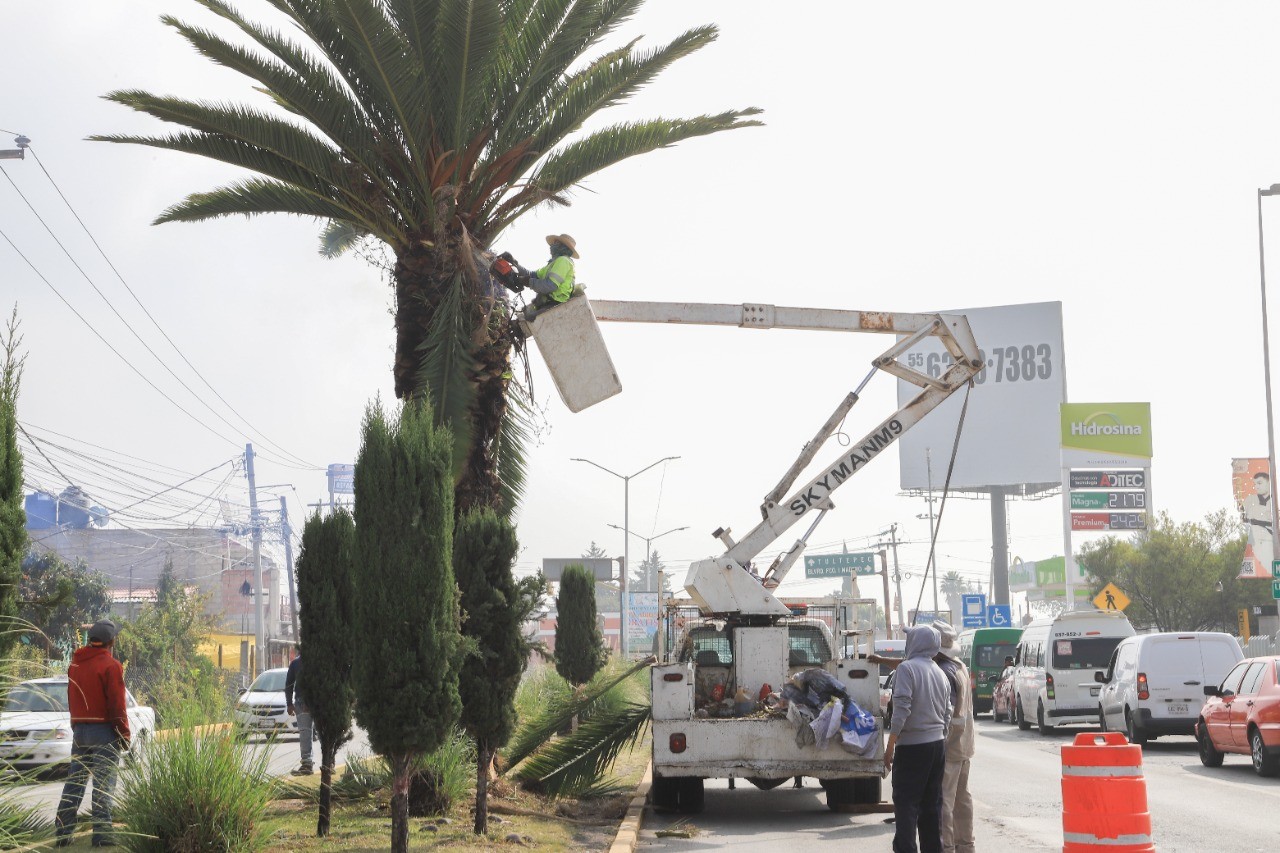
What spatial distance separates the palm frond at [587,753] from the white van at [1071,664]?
14.4m

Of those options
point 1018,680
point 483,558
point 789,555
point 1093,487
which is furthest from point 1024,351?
point 483,558

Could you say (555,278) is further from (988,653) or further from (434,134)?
(988,653)

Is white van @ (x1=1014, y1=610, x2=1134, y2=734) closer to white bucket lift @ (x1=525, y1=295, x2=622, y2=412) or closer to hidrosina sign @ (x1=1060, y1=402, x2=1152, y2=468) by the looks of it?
white bucket lift @ (x1=525, y1=295, x2=622, y2=412)

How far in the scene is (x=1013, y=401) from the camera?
6738cm

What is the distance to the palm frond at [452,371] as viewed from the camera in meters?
13.0

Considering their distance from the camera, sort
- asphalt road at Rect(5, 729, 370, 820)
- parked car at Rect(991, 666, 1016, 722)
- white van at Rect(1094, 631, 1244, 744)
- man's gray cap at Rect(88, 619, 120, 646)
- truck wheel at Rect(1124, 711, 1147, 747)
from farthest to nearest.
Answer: parked car at Rect(991, 666, 1016, 722) → truck wheel at Rect(1124, 711, 1147, 747) → white van at Rect(1094, 631, 1244, 744) → man's gray cap at Rect(88, 619, 120, 646) → asphalt road at Rect(5, 729, 370, 820)

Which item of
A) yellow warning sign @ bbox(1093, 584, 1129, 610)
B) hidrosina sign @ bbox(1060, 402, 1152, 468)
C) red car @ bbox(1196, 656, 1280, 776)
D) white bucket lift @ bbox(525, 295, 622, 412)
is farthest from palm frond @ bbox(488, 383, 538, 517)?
hidrosina sign @ bbox(1060, 402, 1152, 468)

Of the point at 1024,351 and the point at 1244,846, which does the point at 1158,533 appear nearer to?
the point at 1024,351

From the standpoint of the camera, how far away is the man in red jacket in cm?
Answer: 1006

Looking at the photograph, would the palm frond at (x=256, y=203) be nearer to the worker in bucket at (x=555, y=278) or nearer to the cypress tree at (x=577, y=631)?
the worker in bucket at (x=555, y=278)

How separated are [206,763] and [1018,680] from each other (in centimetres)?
2362

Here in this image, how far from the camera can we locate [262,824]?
9.40 metres

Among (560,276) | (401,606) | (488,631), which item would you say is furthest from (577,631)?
(401,606)

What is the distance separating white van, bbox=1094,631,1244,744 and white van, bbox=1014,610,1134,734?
13.3 feet
